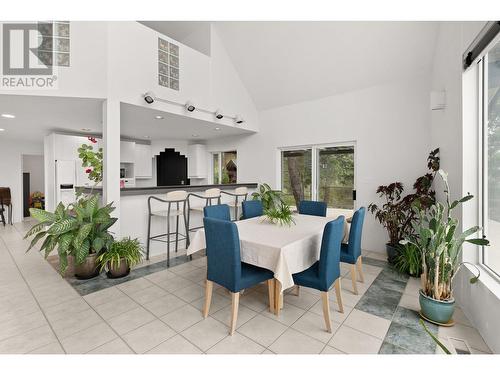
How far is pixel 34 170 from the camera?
783 centimetres

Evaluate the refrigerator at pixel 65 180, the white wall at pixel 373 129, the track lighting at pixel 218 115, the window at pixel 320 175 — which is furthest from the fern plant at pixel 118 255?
the white wall at pixel 373 129

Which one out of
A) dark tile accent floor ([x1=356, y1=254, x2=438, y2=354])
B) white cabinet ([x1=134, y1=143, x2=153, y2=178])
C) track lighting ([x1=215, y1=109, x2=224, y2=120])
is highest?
track lighting ([x1=215, y1=109, x2=224, y2=120])

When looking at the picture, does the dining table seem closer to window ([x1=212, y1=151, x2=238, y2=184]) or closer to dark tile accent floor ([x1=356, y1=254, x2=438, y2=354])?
dark tile accent floor ([x1=356, y1=254, x2=438, y2=354])

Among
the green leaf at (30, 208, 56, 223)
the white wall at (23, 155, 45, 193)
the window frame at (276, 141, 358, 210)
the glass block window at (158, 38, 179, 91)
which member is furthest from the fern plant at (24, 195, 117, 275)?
the white wall at (23, 155, 45, 193)

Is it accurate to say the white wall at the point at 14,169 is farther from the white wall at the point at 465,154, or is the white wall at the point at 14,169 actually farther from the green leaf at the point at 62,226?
the white wall at the point at 465,154

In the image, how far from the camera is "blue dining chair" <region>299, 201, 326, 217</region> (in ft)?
11.3

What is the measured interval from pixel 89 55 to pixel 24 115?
1.99 meters

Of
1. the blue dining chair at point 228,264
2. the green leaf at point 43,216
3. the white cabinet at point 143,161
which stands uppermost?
the white cabinet at point 143,161

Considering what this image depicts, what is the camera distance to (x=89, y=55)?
2953 mm

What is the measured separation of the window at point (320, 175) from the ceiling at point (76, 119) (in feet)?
4.55

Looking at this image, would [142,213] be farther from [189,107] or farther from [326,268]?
[326,268]

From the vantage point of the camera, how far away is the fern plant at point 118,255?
9.50ft

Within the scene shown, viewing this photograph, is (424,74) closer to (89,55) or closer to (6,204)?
(89,55)
